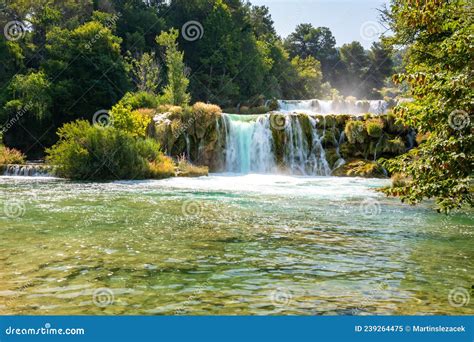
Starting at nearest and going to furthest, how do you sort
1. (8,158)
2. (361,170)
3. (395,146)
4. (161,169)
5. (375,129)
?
1. (161,169)
2. (361,170)
3. (8,158)
4. (395,146)
5. (375,129)

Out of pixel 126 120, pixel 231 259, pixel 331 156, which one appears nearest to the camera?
pixel 231 259

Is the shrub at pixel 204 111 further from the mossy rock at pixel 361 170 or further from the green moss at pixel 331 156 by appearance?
the mossy rock at pixel 361 170

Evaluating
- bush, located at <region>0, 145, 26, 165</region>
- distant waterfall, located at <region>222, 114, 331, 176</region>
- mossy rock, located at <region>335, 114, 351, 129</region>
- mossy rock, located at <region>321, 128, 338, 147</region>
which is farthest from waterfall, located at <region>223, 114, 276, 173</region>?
bush, located at <region>0, 145, 26, 165</region>

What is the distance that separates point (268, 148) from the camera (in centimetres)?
3494

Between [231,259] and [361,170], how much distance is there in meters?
23.9

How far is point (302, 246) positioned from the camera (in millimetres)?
9797

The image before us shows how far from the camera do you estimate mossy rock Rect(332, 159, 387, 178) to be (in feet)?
101

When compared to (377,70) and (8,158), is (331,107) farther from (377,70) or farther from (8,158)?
(377,70)

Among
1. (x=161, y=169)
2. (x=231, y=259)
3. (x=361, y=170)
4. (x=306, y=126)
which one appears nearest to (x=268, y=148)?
(x=306, y=126)

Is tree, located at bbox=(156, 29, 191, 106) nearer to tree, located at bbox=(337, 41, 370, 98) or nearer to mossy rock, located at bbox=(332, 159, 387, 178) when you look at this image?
mossy rock, located at bbox=(332, 159, 387, 178)

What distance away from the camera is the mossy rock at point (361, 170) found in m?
30.7

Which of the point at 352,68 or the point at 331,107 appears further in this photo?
the point at 352,68

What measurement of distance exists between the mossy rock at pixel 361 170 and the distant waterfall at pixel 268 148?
136 centimetres

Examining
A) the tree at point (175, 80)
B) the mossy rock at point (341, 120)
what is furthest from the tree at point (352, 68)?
the mossy rock at point (341, 120)
